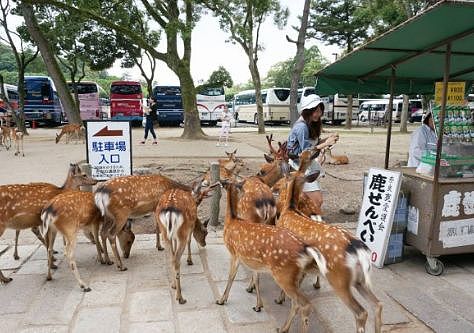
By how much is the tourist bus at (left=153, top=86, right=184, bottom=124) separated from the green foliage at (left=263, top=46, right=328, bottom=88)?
2054cm

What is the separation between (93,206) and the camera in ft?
13.0

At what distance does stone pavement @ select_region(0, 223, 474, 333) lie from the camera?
306 cm

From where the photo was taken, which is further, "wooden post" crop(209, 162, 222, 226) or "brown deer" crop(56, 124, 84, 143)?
"brown deer" crop(56, 124, 84, 143)

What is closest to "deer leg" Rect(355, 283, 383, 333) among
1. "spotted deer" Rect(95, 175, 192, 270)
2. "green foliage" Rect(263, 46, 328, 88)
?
"spotted deer" Rect(95, 175, 192, 270)

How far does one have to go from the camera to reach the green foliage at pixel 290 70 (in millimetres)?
46575

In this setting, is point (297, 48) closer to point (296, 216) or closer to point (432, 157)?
point (432, 157)

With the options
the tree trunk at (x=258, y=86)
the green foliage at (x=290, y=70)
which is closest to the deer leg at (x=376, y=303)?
the tree trunk at (x=258, y=86)

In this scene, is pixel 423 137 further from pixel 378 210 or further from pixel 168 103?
pixel 168 103

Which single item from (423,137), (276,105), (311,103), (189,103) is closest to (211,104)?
(276,105)

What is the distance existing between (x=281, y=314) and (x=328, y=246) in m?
0.83

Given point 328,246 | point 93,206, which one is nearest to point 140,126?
point 93,206

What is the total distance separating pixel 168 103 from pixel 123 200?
22476mm

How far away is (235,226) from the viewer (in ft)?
10.7

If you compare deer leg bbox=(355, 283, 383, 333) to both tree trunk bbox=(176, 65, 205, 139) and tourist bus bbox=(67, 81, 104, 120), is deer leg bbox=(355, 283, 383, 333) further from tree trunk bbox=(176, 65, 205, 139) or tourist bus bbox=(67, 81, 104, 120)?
tourist bus bbox=(67, 81, 104, 120)
